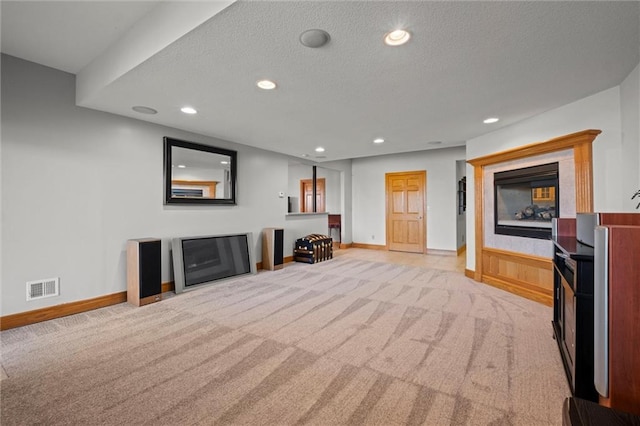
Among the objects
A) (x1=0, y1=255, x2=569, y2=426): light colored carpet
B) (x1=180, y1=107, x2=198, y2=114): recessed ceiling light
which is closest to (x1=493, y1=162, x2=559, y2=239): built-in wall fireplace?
(x1=0, y1=255, x2=569, y2=426): light colored carpet

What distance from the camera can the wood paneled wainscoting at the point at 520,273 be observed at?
10.2 feet

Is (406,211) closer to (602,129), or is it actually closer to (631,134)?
(602,129)

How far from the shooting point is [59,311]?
2.79 metres

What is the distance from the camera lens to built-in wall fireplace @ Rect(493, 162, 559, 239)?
10.4 feet

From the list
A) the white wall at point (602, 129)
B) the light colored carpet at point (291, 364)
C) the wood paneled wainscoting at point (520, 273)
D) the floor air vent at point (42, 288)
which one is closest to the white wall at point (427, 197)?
the wood paneled wainscoting at point (520, 273)

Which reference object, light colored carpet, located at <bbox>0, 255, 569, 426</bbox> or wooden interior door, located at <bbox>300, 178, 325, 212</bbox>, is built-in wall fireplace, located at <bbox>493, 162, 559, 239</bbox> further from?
wooden interior door, located at <bbox>300, 178, 325, 212</bbox>

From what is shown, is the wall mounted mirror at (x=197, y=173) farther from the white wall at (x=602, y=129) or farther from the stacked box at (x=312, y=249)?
the white wall at (x=602, y=129)

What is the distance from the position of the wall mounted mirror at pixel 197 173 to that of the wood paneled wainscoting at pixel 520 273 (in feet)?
13.3

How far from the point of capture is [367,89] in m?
2.53

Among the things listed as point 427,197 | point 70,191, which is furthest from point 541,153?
point 70,191

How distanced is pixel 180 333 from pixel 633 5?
378 centimetres

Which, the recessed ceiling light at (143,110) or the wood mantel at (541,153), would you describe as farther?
the recessed ceiling light at (143,110)

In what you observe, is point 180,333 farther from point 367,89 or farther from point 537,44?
point 537,44

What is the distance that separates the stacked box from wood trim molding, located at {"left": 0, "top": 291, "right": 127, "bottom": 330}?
3.02 m
